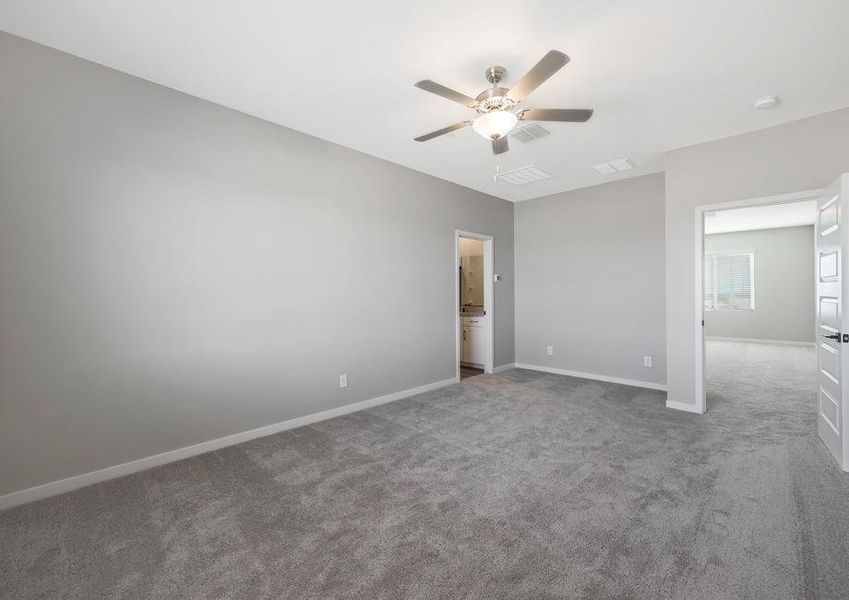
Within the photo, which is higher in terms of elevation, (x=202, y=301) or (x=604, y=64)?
(x=604, y=64)

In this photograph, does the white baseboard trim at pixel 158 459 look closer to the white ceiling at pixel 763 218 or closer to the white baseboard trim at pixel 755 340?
the white ceiling at pixel 763 218

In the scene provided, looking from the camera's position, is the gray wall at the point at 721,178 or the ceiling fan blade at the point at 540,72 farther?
the gray wall at the point at 721,178

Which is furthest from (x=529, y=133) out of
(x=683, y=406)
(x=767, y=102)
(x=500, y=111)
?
(x=683, y=406)

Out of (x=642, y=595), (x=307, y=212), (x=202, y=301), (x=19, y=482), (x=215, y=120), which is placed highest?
(x=215, y=120)

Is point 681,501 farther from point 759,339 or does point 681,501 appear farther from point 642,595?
point 759,339

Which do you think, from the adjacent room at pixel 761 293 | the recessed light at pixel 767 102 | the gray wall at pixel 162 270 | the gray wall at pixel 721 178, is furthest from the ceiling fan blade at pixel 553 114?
the adjacent room at pixel 761 293

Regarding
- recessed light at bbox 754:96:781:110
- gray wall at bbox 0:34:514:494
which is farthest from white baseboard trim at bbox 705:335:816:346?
gray wall at bbox 0:34:514:494

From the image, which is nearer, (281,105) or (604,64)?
(604,64)

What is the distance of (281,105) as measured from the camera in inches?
122

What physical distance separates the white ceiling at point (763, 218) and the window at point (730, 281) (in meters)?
0.77

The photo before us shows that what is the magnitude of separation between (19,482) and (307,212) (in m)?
2.74

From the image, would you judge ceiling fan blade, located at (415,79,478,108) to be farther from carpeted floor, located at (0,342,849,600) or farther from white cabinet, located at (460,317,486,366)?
white cabinet, located at (460,317,486,366)

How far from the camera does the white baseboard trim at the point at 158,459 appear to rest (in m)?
2.32

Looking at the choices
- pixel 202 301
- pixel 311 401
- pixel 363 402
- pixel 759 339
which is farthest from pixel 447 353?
pixel 759 339
